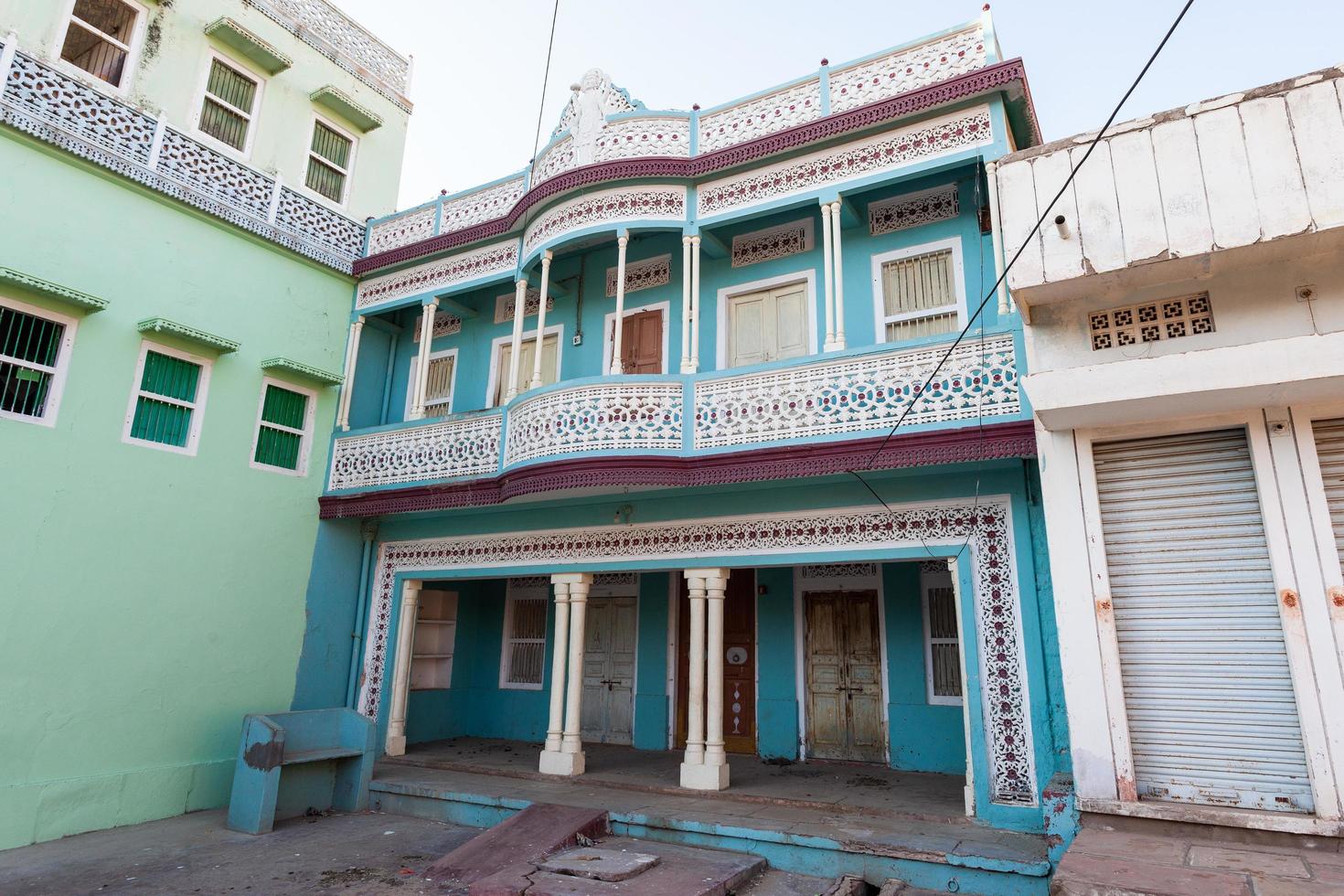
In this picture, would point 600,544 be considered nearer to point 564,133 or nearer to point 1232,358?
point 564,133

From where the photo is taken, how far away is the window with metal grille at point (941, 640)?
30.7ft

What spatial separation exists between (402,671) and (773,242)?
24.3ft

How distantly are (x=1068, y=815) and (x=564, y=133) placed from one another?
8.78 meters

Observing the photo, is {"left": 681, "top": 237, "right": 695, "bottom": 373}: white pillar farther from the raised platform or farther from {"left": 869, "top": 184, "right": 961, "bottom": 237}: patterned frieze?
the raised platform

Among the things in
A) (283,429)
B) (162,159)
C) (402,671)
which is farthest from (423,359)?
(402,671)

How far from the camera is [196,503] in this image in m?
9.58

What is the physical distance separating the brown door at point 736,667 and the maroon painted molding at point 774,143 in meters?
5.22

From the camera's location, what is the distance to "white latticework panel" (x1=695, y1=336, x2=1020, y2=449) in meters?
7.15

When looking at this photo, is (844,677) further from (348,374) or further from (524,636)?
(348,374)

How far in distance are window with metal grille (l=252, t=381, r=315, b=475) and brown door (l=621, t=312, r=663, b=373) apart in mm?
4480

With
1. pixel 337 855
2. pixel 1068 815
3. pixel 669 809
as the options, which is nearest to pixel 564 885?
pixel 669 809

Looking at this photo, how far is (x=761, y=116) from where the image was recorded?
908 cm

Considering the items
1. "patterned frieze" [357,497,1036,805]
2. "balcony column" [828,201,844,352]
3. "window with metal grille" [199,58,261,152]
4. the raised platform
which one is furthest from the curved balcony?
"window with metal grille" [199,58,261,152]

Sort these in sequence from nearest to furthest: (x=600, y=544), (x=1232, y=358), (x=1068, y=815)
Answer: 1. (x=1232, y=358)
2. (x=1068, y=815)
3. (x=600, y=544)
